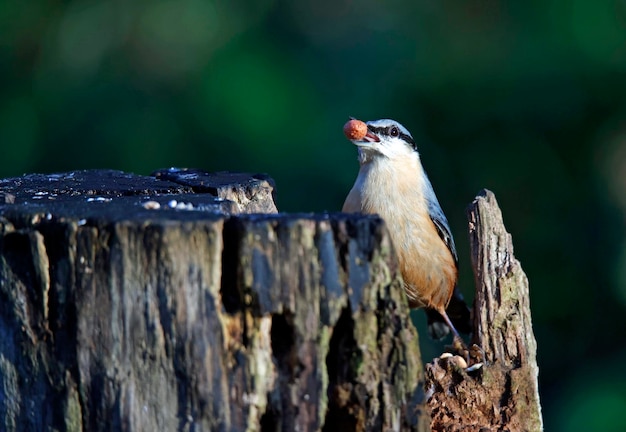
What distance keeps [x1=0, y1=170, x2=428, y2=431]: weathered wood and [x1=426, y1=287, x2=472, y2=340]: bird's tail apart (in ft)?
8.36

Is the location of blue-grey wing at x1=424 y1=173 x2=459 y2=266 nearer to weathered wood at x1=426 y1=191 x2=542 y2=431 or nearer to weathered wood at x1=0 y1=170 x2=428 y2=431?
weathered wood at x1=426 y1=191 x2=542 y2=431

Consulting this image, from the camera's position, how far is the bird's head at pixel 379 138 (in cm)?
456

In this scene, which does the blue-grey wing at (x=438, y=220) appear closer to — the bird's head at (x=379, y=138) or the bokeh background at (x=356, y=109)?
the bird's head at (x=379, y=138)

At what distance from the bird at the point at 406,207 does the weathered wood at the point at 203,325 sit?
2.04 metres

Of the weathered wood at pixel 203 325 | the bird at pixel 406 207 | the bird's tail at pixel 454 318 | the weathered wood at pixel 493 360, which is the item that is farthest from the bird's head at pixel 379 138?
the weathered wood at pixel 203 325

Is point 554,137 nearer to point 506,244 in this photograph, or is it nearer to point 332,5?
point 332,5

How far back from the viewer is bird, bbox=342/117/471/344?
4496 mm

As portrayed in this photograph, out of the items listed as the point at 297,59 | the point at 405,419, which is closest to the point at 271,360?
the point at 405,419

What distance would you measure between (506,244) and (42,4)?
5138mm

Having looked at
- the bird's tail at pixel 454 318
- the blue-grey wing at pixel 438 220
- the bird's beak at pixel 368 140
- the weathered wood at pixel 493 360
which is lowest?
the weathered wood at pixel 493 360

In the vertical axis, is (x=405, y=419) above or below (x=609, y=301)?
below

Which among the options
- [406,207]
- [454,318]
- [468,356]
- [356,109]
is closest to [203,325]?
[468,356]

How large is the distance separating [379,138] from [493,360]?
5.09 feet

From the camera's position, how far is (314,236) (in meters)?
2.34
